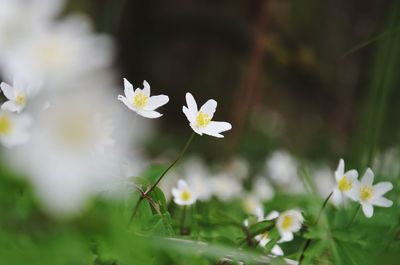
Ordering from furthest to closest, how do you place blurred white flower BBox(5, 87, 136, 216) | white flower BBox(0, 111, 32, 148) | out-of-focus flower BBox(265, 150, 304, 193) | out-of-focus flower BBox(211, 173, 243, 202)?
out-of-focus flower BBox(265, 150, 304, 193), out-of-focus flower BBox(211, 173, 243, 202), white flower BBox(0, 111, 32, 148), blurred white flower BBox(5, 87, 136, 216)

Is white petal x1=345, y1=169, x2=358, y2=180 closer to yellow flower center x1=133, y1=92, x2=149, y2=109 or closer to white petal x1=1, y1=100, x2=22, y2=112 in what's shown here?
yellow flower center x1=133, y1=92, x2=149, y2=109

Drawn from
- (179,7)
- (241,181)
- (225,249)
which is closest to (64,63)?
(225,249)

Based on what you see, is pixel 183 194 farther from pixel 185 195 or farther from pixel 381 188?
pixel 381 188

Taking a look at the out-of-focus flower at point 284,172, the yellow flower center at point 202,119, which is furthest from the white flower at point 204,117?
the out-of-focus flower at point 284,172

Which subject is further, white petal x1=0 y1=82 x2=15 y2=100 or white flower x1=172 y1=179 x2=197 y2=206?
white flower x1=172 y1=179 x2=197 y2=206

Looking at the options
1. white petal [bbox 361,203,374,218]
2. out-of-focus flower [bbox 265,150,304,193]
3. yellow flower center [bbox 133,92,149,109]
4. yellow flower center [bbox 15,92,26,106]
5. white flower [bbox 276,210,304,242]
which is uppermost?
out-of-focus flower [bbox 265,150,304,193]

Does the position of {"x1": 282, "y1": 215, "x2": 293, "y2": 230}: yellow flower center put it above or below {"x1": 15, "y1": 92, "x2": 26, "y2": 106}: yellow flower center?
below

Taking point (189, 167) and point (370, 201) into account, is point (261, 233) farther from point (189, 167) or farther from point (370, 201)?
point (189, 167)

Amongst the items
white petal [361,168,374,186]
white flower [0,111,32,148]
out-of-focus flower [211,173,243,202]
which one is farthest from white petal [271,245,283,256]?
out-of-focus flower [211,173,243,202]
